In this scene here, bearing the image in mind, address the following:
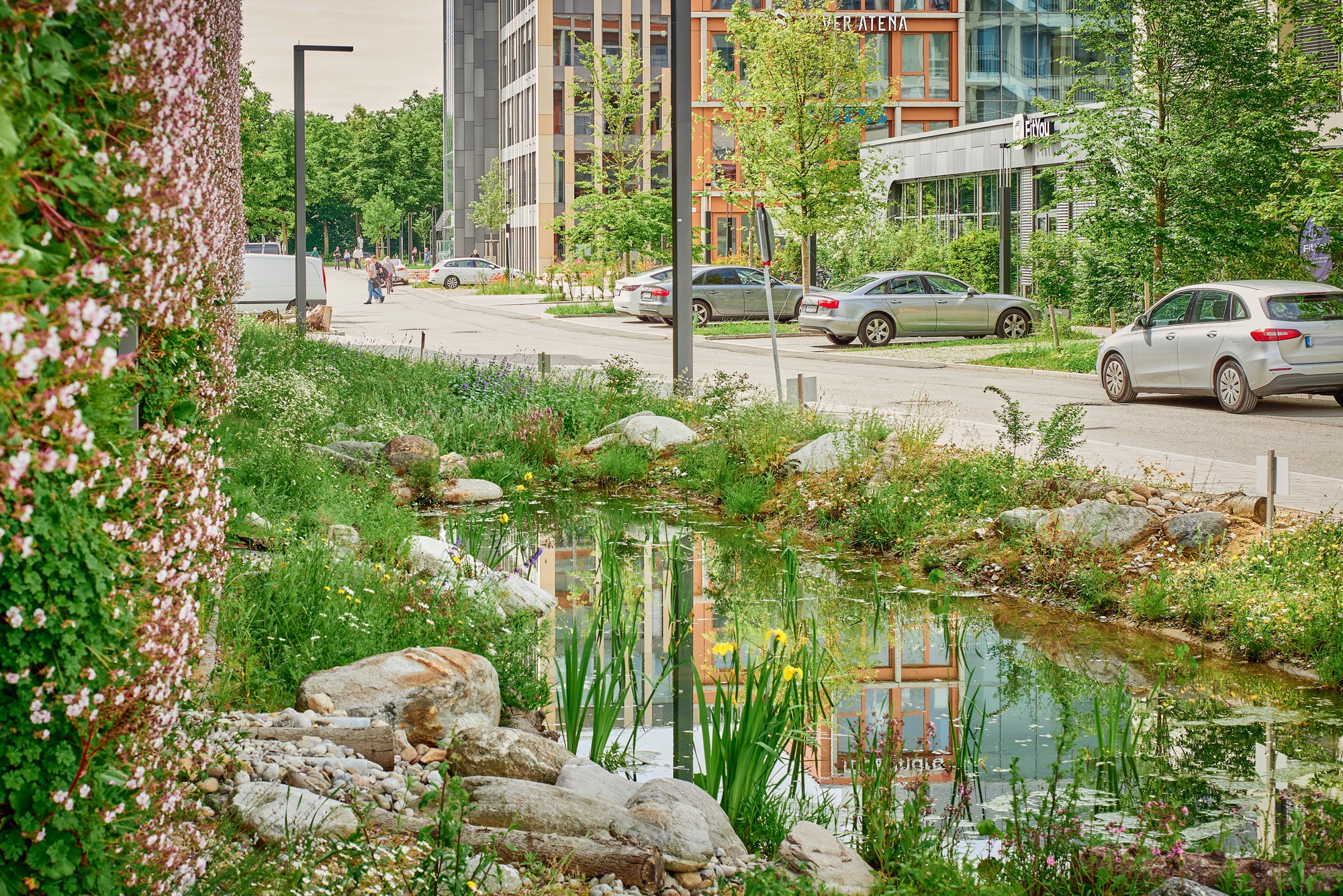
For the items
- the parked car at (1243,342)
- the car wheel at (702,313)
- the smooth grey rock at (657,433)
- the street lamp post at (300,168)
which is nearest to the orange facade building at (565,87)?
the car wheel at (702,313)

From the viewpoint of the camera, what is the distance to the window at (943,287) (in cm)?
3266

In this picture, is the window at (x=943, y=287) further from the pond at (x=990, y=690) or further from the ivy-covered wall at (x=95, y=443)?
the ivy-covered wall at (x=95, y=443)

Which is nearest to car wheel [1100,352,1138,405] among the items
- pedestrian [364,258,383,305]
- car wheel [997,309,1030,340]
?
car wheel [997,309,1030,340]

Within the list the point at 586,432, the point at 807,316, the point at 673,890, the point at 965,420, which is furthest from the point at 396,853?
the point at 807,316

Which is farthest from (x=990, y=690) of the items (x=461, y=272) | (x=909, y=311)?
(x=461, y=272)

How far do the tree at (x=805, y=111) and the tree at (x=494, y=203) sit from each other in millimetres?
43381

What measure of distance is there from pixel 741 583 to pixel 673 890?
222 inches

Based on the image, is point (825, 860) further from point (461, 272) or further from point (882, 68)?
point (461, 272)

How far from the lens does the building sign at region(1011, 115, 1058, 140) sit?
136 feet

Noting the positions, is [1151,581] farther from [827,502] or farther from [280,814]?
[280,814]

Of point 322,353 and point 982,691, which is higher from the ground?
point 322,353

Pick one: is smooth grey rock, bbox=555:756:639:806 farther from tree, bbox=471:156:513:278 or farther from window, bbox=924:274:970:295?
tree, bbox=471:156:513:278

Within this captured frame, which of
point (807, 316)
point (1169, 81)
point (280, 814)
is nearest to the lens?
point (280, 814)

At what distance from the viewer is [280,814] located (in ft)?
15.3
